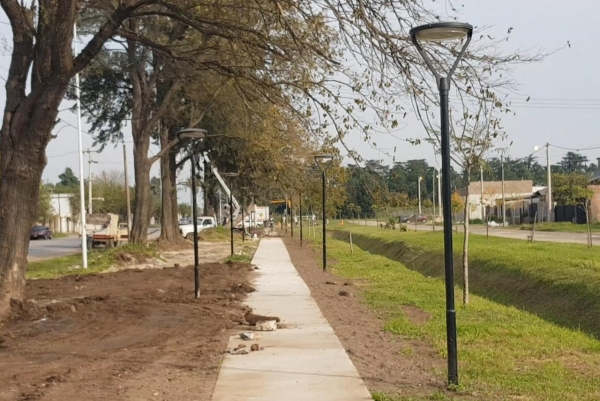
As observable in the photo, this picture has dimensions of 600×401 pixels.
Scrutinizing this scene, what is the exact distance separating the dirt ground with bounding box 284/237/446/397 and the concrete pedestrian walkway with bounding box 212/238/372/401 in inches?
7.1

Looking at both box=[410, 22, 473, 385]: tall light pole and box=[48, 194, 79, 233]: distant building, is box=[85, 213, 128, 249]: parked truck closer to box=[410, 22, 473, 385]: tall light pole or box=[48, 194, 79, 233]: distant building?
box=[410, 22, 473, 385]: tall light pole

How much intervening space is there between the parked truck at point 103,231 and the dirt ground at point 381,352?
29293mm

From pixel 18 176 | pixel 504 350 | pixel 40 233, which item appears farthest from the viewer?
pixel 40 233

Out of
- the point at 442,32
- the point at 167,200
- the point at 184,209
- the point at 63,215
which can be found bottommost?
the point at 63,215

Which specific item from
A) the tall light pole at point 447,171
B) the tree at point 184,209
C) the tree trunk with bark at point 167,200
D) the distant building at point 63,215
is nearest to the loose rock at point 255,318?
the tall light pole at point 447,171

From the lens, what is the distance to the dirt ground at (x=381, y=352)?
7.50m

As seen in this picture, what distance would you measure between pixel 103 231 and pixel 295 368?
120 ft

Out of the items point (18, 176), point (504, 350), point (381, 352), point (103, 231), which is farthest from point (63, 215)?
point (504, 350)

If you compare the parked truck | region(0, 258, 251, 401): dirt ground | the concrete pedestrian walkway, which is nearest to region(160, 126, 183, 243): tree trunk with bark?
the parked truck

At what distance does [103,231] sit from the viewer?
43344 mm

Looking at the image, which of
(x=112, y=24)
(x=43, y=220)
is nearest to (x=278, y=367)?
(x=112, y=24)

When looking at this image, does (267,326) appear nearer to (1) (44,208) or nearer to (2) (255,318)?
(2) (255,318)

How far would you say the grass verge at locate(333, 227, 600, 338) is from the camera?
1477cm

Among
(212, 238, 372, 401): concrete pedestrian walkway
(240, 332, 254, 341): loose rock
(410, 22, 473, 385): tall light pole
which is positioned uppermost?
(410, 22, 473, 385): tall light pole
